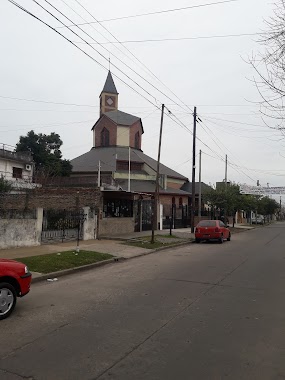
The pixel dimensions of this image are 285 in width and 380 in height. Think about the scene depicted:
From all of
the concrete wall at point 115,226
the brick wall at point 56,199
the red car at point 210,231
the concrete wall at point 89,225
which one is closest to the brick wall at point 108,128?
the concrete wall at point 115,226

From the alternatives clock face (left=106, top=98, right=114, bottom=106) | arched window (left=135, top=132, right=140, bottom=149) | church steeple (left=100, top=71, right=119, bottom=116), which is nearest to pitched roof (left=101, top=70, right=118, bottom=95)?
church steeple (left=100, top=71, right=119, bottom=116)

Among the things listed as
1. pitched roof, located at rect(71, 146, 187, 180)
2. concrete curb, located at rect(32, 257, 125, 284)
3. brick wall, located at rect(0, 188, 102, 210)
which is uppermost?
pitched roof, located at rect(71, 146, 187, 180)

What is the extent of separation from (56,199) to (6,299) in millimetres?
15939

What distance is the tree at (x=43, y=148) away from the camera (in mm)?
50287

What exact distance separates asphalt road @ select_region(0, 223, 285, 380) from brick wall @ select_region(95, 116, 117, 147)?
49.1m

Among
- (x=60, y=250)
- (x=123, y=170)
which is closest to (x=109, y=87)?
(x=123, y=170)

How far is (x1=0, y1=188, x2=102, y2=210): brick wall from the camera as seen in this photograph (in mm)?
21125

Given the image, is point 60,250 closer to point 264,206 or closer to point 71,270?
point 71,270

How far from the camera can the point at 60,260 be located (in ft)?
39.7

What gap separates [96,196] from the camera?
21078 millimetres

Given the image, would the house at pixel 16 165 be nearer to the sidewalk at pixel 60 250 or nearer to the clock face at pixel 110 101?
the clock face at pixel 110 101

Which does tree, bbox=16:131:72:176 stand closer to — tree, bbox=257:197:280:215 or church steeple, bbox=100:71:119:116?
church steeple, bbox=100:71:119:116

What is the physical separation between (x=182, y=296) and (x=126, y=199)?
59.6 ft

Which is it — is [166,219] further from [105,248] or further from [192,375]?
[192,375]
